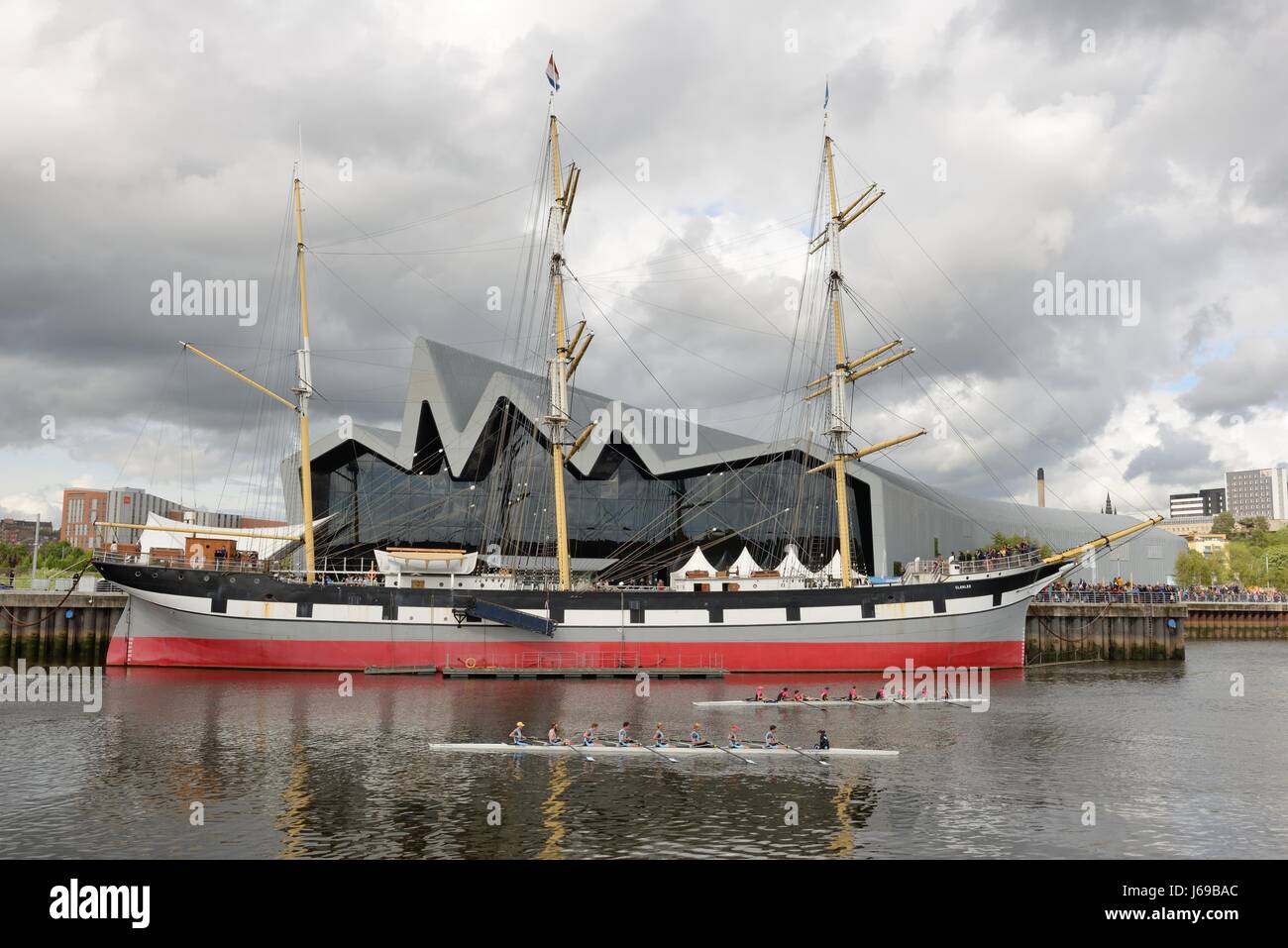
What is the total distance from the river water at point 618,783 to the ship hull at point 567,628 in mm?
6581

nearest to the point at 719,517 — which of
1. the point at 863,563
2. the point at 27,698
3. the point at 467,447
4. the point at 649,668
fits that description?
the point at 863,563

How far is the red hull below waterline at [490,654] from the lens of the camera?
39781 mm

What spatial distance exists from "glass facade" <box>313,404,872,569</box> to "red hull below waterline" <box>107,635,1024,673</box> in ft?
67.8

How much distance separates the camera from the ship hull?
130ft

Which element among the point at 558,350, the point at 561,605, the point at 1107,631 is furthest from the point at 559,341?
the point at 1107,631

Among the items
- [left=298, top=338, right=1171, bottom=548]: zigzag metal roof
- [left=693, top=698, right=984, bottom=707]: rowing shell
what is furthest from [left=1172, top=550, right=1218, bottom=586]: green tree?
[left=693, top=698, right=984, bottom=707]: rowing shell

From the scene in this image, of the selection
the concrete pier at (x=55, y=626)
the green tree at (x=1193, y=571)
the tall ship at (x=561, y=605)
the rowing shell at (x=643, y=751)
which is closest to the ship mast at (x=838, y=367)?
the tall ship at (x=561, y=605)

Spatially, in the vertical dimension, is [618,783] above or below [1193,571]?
below

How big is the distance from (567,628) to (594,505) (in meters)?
22.6

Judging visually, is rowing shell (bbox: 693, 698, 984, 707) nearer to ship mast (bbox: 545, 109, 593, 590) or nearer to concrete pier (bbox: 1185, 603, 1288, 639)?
ship mast (bbox: 545, 109, 593, 590)

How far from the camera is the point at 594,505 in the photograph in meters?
62.6

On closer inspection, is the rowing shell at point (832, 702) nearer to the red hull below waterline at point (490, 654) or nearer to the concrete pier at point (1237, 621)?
the red hull below waterline at point (490, 654)

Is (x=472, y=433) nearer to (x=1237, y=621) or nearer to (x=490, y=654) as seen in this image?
(x=490, y=654)
